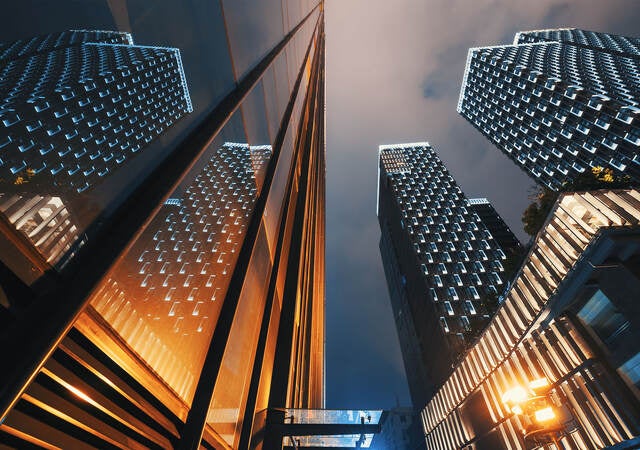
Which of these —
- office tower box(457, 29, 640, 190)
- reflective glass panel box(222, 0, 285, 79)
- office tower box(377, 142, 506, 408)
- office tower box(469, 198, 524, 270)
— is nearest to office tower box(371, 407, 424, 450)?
office tower box(377, 142, 506, 408)

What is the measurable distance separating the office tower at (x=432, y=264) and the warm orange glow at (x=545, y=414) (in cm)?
3245

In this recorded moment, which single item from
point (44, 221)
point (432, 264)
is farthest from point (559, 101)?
point (44, 221)

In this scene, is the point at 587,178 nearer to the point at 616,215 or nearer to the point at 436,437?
the point at 616,215

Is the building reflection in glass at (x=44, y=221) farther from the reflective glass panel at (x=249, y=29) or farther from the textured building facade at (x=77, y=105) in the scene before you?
the reflective glass panel at (x=249, y=29)

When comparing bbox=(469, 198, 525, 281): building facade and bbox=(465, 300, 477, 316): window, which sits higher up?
bbox=(469, 198, 525, 281): building facade

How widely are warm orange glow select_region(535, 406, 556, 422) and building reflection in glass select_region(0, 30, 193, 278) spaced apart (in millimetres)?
10518

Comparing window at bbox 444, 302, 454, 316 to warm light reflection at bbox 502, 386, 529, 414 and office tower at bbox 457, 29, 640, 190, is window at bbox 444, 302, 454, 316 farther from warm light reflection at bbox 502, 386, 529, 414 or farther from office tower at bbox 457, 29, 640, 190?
warm light reflection at bbox 502, 386, 529, 414

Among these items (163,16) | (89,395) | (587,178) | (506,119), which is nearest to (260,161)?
(163,16)

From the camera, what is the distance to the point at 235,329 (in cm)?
424

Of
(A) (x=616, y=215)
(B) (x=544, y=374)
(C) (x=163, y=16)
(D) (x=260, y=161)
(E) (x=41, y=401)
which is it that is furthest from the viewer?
(B) (x=544, y=374)

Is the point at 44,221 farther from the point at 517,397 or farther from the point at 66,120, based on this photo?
the point at 517,397

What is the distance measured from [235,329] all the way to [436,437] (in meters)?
25.8

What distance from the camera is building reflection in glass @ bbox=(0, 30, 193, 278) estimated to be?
1.41 meters

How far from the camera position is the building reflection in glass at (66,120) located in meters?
1.41
